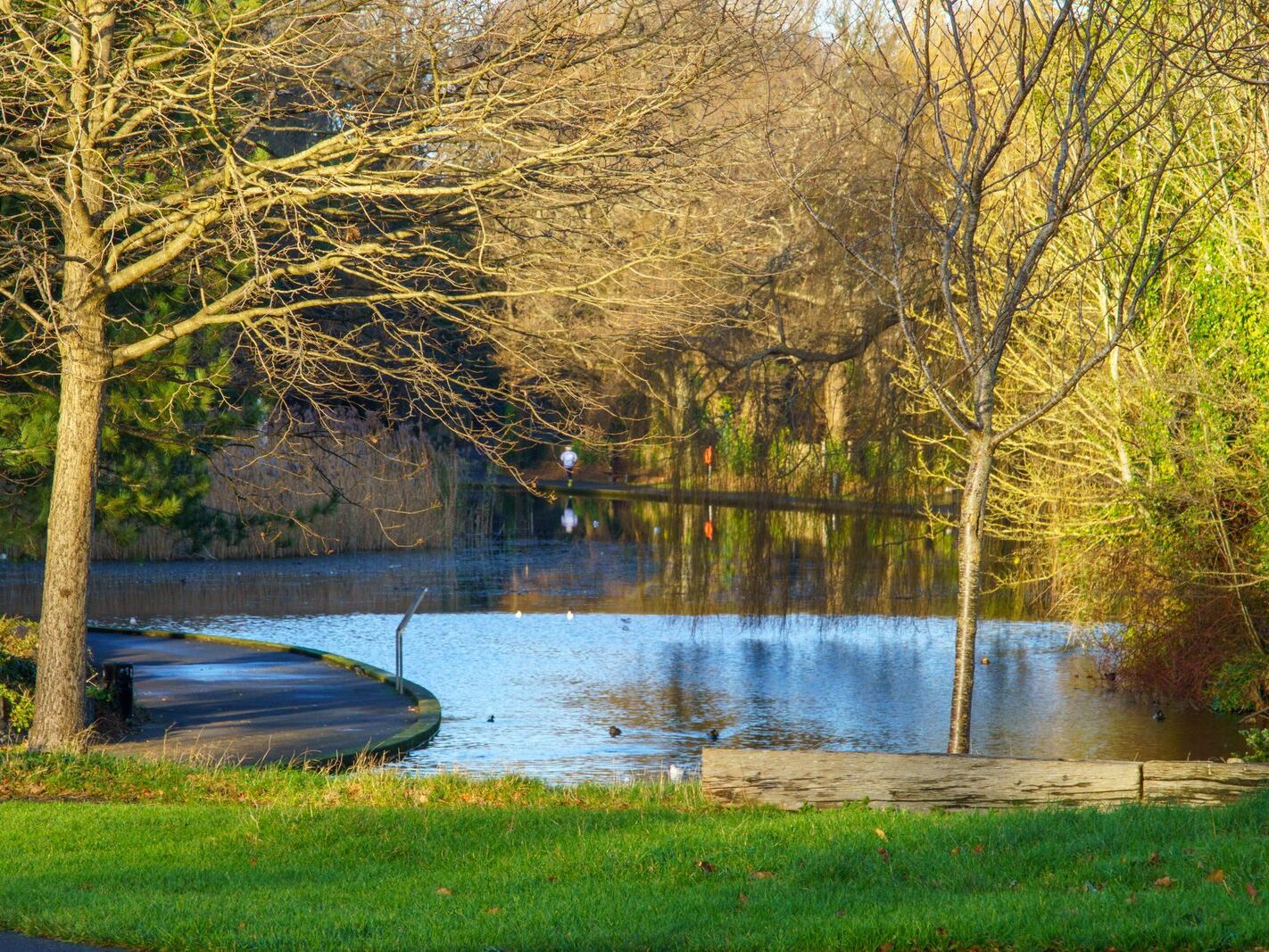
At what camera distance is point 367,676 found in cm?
1666

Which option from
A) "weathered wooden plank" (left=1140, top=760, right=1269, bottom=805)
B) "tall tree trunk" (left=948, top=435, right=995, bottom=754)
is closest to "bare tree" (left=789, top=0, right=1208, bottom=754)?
"tall tree trunk" (left=948, top=435, right=995, bottom=754)

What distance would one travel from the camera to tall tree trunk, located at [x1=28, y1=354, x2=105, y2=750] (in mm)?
11531

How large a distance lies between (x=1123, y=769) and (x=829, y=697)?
8.72 meters

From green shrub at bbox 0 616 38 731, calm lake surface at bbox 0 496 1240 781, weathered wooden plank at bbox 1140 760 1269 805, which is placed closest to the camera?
weathered wooden plank at bbox 1140 760 1269 805

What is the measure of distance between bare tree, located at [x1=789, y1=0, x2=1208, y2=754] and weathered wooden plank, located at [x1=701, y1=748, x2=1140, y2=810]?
1194 mm

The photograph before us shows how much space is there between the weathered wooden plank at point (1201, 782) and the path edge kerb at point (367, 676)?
5612mm

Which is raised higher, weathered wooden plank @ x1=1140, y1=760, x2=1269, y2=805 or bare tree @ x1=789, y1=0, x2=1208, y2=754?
bare tree @ x1=789, y1=0, x2=1208, y2=754

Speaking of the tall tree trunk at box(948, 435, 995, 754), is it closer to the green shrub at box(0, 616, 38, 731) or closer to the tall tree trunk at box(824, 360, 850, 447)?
the green shrub at box(0, 616, 38, 731)

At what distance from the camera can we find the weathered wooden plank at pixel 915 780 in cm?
792

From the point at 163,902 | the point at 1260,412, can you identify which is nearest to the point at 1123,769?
the point at 163,902

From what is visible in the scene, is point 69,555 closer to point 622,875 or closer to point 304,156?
point 304,156

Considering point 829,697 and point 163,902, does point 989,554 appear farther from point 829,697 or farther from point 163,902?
point 163,902

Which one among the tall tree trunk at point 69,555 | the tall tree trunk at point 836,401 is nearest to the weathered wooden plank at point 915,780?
the tall tree trunk at point 69,555

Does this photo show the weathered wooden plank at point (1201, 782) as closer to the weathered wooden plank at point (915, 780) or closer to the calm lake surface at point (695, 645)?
the weathered wooden plank at point (915, 780)
